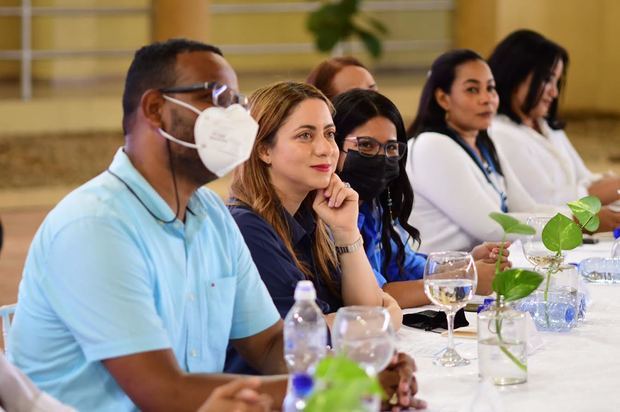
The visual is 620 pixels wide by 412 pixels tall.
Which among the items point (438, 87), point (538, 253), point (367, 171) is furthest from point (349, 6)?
point (538, 253)

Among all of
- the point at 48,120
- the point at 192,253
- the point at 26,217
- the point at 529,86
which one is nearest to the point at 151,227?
the point at 192,253

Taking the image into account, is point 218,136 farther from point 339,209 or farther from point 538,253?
point 538,253

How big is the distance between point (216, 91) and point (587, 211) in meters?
1.14

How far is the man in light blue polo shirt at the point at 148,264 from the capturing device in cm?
192

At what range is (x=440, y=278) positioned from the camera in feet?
7.84

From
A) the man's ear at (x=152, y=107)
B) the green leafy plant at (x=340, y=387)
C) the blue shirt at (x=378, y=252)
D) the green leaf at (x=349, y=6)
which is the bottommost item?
the green leaf at (x=349, y=6)

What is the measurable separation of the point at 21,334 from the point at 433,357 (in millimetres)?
841

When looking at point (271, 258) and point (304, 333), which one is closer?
point (304, 333)

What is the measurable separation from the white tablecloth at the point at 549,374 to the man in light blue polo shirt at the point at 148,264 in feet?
1.22

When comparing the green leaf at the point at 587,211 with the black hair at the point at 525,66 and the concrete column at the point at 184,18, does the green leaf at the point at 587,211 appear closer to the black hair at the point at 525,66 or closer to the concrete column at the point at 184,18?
the black hair at the point at 525,66

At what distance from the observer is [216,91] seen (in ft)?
6.82

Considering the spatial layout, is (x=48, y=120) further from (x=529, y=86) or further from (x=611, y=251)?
(x=611, y=251)

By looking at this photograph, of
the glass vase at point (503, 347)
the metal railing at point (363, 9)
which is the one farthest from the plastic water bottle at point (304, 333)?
the metal railing at point (363, 9)

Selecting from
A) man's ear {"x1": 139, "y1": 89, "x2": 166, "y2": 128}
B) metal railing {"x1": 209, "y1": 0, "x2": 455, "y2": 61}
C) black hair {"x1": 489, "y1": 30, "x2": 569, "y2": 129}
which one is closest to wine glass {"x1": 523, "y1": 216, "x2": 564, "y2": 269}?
man's ear {"x1": 139, "y1": 89, "x2": 166, "y2": 128}
